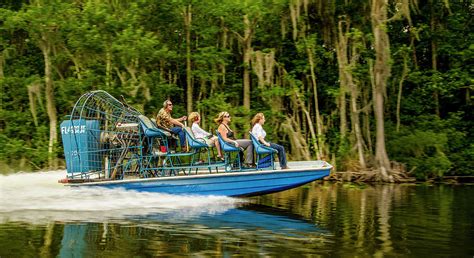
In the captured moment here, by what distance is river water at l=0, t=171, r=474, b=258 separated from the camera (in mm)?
8406

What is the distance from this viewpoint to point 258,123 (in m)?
13.6

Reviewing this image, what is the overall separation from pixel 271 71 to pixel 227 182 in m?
12.2

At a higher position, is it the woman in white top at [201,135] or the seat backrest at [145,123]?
the seat backrest at [145,123]

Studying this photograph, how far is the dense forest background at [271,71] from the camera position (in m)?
22.9

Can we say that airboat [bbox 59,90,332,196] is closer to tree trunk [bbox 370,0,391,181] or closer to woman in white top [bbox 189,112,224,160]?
woman in white top [bbox 189,112,224,160]

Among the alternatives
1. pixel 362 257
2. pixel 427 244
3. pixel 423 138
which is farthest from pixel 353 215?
pixel 423 138

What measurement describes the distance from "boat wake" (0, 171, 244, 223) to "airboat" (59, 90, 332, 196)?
0.55 ft

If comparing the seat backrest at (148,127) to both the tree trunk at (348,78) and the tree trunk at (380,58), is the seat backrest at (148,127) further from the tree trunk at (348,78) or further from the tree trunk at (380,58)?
the tree trunk at (348,78)

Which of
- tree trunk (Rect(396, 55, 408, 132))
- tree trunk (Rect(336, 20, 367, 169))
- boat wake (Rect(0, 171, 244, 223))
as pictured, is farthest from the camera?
tree trunk (Rect(396, 55, 408, 132))

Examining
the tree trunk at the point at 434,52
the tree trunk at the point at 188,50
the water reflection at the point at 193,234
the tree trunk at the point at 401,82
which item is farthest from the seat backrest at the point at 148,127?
the tree trunk at the point at 434,52

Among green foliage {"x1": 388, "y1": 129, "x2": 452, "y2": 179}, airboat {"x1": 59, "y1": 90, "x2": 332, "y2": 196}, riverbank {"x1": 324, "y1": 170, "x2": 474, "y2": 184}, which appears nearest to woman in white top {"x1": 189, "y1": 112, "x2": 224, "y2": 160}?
airboat {"x1": 59, "y1": 90, "x2": 332, "y2": 196}

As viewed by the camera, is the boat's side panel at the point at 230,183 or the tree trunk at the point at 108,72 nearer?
the boat's side panel at the point at 230,183

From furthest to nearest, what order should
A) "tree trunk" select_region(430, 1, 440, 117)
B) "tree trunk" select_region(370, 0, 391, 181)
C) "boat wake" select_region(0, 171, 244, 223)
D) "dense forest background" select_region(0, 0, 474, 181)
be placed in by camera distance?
1. "tree trunk" select_region(430, 1, 440, 117)
2. "dense forest background" select_region(0, 0, 474, 181)
3. "tree trunk" select_region(370, 0, 391, 181)
4. "boat wake" select_region(0, 171, 244, 223)

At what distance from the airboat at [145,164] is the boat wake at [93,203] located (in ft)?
0.55
